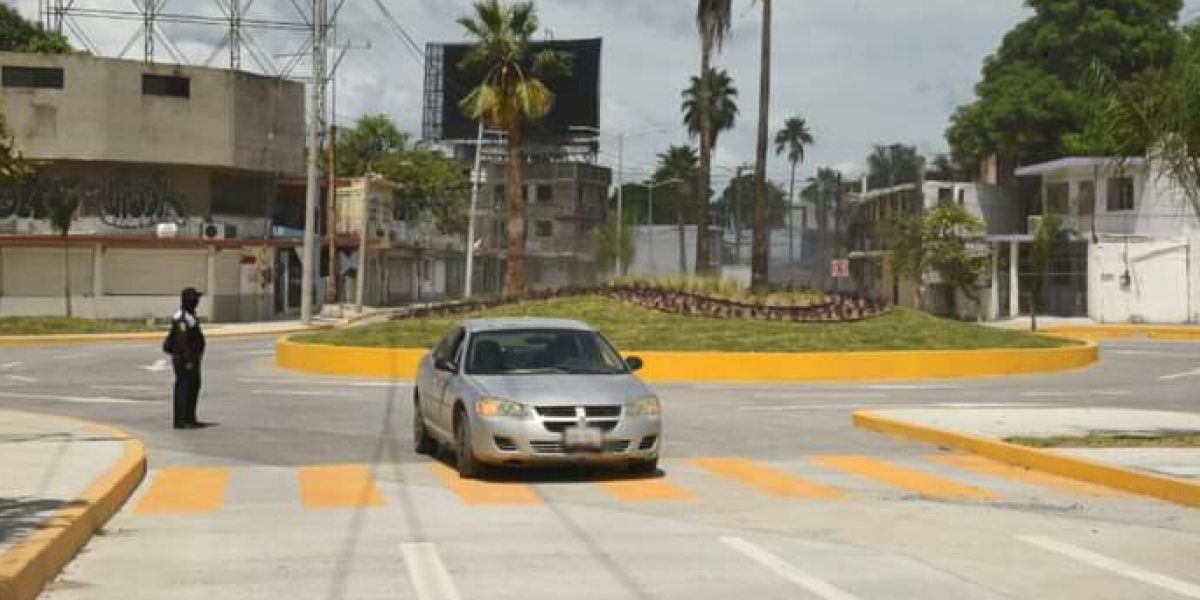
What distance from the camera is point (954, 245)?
5903cm

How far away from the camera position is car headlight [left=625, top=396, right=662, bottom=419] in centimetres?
1298

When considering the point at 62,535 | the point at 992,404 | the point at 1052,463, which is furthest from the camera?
the point at 992,404

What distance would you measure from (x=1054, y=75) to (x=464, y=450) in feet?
218

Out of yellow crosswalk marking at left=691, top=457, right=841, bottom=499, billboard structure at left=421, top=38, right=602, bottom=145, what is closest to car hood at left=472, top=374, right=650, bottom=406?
yellow crosswalk marking at left=691, top=457, right=841, bottom=499

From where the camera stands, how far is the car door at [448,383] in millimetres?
13945

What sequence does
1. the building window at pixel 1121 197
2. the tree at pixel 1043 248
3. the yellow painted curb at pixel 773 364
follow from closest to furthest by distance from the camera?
the yellow painted curb at pixel 773 364, the tree at pixel 1043 248, the building window at pixel 1121 197

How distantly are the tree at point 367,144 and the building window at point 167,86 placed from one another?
3026 cm

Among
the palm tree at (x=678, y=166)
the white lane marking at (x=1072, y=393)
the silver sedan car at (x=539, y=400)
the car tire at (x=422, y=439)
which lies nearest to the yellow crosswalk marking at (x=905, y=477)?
the silver sedan car at (x=539, y=400)

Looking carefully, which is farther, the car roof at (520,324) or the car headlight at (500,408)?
the car roof at (520,324)

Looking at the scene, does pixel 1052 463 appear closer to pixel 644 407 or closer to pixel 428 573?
pixel 644 407

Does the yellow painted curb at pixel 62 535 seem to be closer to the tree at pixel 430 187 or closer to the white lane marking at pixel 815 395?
the white lane marking at pixel 815 395

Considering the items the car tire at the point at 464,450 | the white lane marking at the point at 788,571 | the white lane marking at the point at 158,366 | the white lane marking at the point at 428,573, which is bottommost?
the white lane marking at the point at 158,366

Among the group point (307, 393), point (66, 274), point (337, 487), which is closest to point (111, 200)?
point (66, 274)

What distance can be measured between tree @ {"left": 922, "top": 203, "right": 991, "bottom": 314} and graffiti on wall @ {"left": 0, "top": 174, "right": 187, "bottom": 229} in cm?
2954
